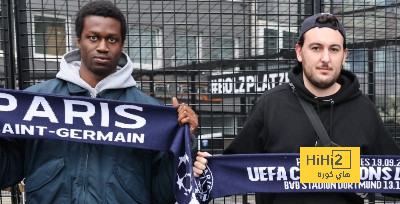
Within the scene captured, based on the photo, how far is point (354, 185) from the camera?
A: 8.36 feet

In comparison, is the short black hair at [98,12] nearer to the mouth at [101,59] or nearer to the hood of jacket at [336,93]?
the mouth at [101,59]

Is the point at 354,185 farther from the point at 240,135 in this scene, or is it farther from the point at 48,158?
the point at 48,158

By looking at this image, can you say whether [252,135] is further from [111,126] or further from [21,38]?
[21,38]

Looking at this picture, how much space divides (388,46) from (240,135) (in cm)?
190

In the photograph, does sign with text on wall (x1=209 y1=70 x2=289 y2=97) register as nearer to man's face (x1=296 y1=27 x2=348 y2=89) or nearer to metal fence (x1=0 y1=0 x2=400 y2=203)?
metal fence (x1=0 y1=0 x2=400 y2=203)

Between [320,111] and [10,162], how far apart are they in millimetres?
1491

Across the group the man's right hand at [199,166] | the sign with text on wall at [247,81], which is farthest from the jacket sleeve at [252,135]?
the sign with text on wall at [247,81]

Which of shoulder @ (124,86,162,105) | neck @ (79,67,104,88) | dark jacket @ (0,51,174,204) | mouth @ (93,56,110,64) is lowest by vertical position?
dark jacket @ (0,51,174,204)

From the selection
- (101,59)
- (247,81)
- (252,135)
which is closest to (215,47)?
(247,81)

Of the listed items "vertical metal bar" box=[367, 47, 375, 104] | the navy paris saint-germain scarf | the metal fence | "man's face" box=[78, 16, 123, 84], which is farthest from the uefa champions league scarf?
"vertical metal bar" box=[367, 47, 375, 104]

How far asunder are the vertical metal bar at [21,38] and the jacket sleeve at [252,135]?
1576 millimetres

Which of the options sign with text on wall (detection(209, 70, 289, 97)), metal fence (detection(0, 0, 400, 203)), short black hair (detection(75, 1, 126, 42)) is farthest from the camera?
sign with text on wall (detection(209, 70, 289, 97))

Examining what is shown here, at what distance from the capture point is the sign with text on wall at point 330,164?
2.41m

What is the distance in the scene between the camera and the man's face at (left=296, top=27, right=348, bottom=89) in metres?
2.38
